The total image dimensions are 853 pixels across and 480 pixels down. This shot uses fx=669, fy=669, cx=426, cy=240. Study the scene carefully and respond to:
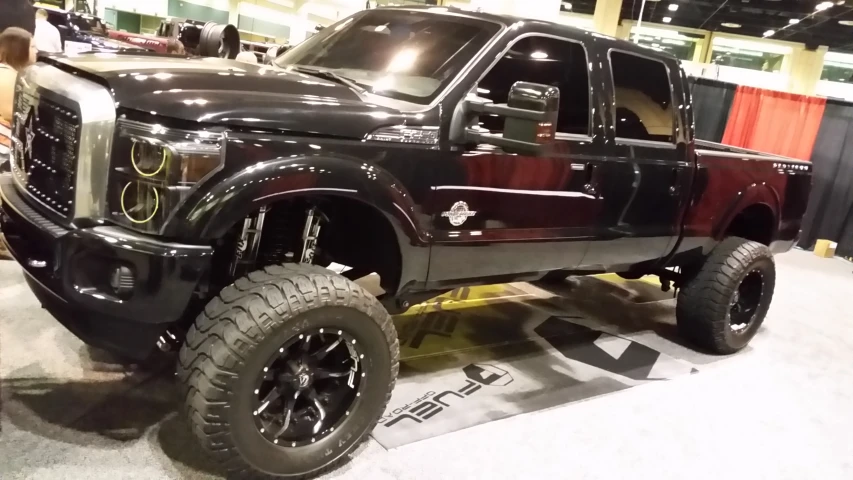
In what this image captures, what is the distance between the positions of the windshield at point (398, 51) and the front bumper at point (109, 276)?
1.14 metres

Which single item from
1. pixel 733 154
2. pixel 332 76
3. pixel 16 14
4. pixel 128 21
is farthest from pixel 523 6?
pixel 128 21

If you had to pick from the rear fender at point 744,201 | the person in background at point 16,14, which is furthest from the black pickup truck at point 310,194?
the person in background at point 16,14

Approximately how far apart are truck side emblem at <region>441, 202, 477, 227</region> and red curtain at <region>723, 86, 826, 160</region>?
25.2 feet

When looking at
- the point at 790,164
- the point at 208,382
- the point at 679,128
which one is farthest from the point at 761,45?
the point at 208,382

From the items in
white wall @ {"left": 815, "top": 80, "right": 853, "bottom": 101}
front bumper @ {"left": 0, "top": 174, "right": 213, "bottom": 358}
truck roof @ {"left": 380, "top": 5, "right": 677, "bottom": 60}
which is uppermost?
white wall @ {"left": 815, "top": 80, "right": 853, "bottom": 101}

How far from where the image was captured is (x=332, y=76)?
286 centimetres

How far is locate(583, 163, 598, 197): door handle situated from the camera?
10.5 ft

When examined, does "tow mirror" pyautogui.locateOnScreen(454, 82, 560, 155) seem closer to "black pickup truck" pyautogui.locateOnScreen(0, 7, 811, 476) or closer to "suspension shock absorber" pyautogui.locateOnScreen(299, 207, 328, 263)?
"black pickup truck" pyautogui.locateOnScreen(0, 7, 811, 476)

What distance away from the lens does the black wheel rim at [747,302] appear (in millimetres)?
4488

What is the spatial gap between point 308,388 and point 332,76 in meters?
1.31

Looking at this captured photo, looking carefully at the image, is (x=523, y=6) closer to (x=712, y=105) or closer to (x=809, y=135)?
(x=712, y=105)

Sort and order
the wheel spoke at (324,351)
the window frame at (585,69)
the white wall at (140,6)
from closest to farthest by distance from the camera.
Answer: the wheel spoke at (324,351), the window frame at (585,69), the white wall at (140,6)

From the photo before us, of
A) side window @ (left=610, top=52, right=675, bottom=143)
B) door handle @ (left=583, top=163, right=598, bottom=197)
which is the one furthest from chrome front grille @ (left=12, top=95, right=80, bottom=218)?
side window @ (left=610, top=52, right=675, bottom=143)

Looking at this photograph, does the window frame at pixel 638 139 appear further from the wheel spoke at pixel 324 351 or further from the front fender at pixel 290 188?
the wheel spoke at pixel 324 351
